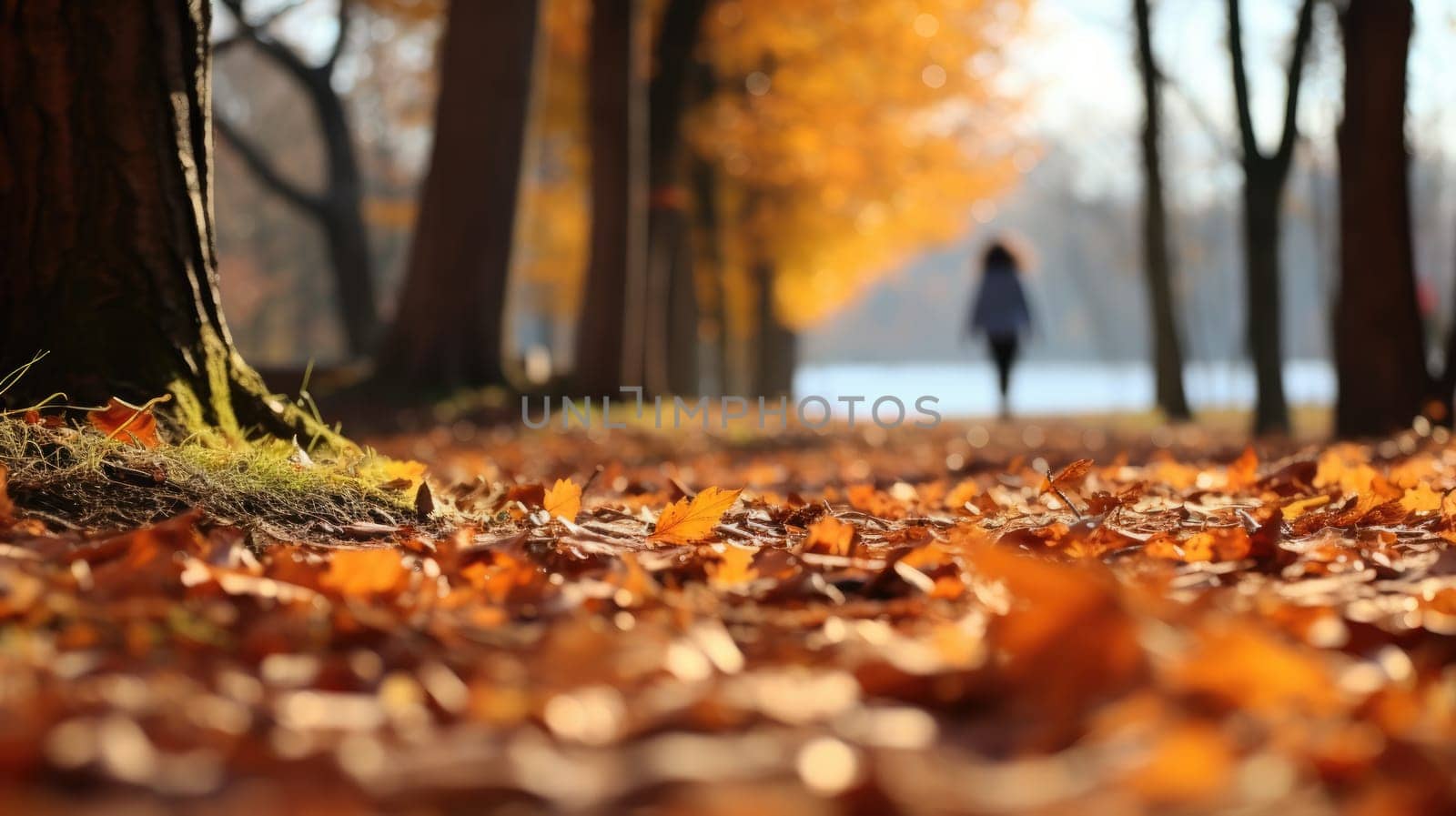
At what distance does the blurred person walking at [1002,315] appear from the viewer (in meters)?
13.2

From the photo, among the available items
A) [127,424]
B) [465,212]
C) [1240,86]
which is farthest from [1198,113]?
[127,424]

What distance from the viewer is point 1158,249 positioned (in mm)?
16719

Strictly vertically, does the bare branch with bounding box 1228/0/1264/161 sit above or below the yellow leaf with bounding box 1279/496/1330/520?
above

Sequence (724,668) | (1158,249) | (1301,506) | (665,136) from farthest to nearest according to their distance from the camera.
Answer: (1158,249) → (665,136) → (1301,506) → (724,668)

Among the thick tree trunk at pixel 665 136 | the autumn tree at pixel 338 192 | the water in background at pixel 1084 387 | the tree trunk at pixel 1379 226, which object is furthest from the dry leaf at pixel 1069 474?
the water in background at pixel 1084 387

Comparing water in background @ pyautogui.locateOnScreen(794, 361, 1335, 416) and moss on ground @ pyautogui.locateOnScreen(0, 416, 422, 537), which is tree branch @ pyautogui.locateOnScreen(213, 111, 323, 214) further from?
moss on ground @ pyautogui.locateOnScreen(0, 416, 422, 537)

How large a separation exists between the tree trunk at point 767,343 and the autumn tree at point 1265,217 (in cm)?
991

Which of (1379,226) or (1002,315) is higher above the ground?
(1379,226)

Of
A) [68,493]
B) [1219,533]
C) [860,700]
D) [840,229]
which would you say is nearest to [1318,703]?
[860,700]

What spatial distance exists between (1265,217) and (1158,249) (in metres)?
4.51

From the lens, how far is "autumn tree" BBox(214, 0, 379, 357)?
57.8 feet

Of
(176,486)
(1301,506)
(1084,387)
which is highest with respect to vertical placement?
(176,486)

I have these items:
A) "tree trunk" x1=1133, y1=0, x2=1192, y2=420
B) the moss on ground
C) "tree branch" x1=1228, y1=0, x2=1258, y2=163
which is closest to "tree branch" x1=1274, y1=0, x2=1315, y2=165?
"tree branch" x1=1228, y1=0, x2=1258, y2=163

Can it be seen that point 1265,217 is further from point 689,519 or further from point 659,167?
point 689,519
